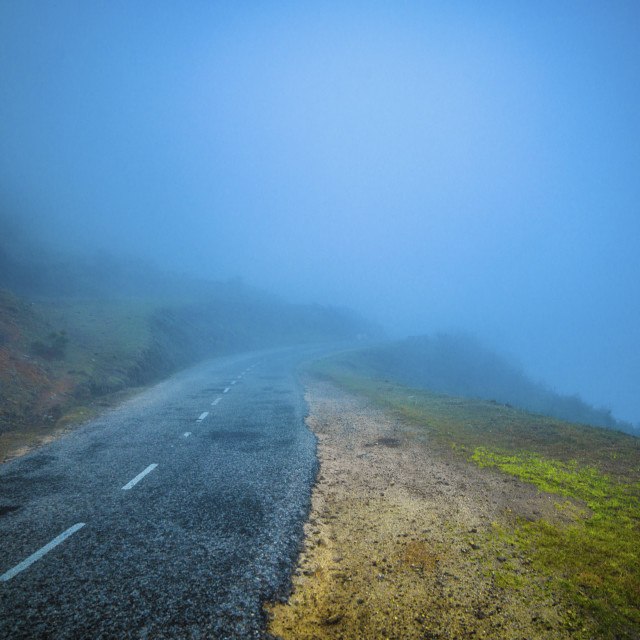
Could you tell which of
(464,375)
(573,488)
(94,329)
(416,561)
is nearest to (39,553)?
(416,561)

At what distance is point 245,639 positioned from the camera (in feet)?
11.6

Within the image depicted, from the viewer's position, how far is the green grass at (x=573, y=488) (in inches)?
167

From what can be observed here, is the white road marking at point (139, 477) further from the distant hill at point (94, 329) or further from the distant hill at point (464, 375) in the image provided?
the distant hill at point (464, 375)

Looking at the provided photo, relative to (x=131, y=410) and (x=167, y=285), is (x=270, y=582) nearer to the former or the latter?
(x=131, y=410)

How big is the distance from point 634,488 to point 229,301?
64422 millimetres

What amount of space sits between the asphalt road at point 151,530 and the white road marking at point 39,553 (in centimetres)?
2

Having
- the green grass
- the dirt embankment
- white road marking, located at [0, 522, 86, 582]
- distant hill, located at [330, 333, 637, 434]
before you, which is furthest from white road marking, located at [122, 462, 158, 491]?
distant hill, located at [330, 333, 637, 434]

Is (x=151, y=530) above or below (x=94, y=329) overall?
above

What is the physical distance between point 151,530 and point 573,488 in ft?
28.3

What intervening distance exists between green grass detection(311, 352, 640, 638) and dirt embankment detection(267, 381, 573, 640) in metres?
0.33

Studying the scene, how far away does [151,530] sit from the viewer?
5.60 m

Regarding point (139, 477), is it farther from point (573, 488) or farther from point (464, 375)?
point (464, 375)

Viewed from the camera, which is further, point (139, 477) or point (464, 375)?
point (464, 375)

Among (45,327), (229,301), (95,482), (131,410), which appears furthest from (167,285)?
(95,482)
